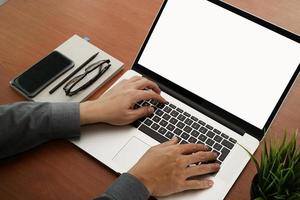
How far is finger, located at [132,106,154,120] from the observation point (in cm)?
87

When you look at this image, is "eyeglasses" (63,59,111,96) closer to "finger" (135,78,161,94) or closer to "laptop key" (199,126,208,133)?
"finger" (135,78,161,94)

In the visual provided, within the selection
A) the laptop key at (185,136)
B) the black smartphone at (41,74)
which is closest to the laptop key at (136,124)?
the laptop key at (185,136)

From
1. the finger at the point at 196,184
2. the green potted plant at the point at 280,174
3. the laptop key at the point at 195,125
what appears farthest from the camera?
the laptop key at the point at 195,125

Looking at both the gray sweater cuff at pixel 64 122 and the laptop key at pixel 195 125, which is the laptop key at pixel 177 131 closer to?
the laptop key at pixel 195 125

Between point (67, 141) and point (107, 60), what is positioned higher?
point (107, 60)

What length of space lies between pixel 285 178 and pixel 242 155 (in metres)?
0.19

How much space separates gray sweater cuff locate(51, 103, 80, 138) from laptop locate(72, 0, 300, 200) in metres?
0.03

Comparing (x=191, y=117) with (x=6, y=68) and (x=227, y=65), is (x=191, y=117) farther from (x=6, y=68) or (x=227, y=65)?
(x=6, y=68)

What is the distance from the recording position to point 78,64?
0.98m

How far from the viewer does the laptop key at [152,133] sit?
86 centimetres

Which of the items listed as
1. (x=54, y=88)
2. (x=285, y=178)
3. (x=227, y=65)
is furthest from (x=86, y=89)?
(x=285, y=178)

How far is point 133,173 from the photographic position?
783 millimetres

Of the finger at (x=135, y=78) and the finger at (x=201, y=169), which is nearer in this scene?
the finger at (x=201, y=169)

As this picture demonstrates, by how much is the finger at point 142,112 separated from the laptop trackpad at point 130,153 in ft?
0.17
